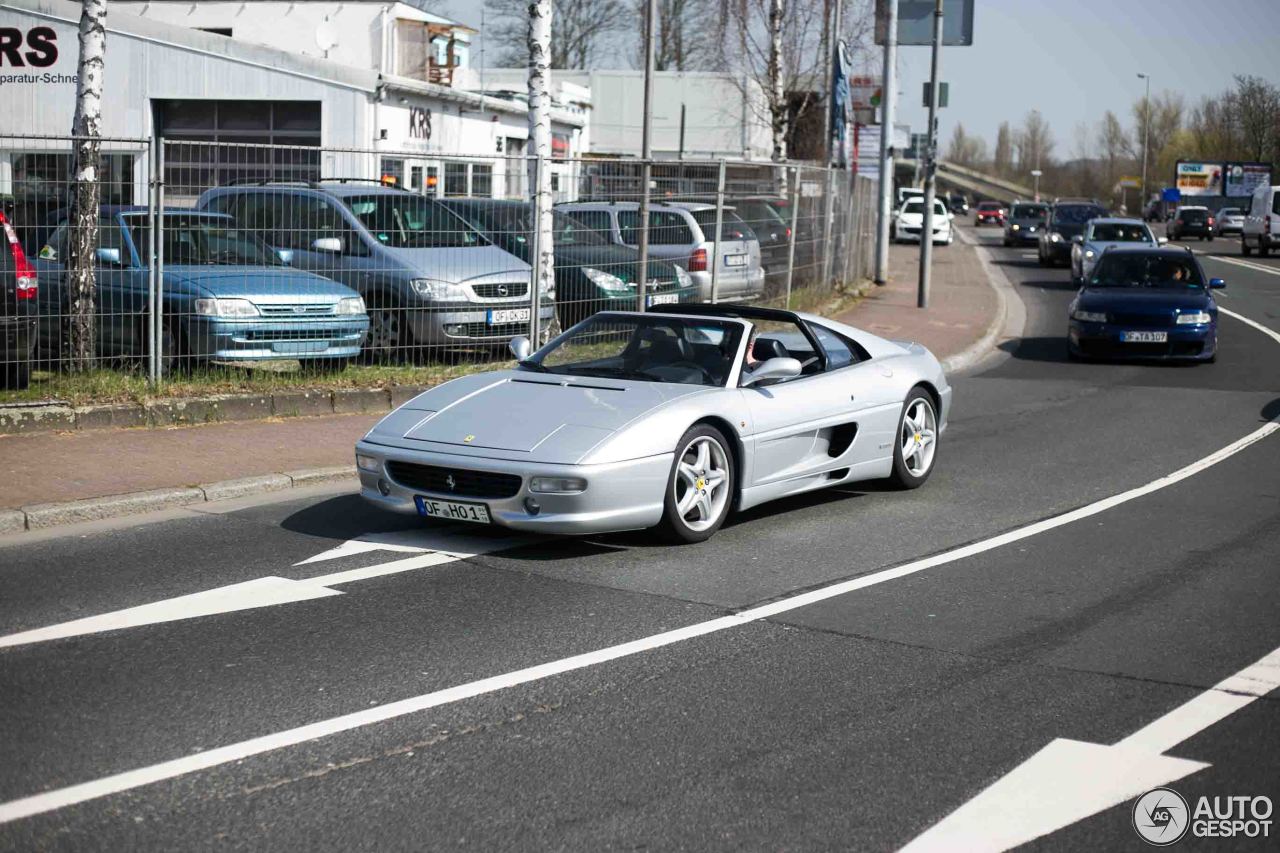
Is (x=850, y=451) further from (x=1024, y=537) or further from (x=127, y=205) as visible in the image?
(x=127, y=205)

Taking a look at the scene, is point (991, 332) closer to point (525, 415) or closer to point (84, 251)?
point (84, 251)

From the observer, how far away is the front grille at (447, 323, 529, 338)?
13.3 meters

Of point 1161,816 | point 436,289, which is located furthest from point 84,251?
point 1161,816

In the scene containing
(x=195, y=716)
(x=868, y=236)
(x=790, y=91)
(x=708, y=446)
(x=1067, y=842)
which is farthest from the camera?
(x=790, y=91)

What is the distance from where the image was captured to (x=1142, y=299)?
1816cm

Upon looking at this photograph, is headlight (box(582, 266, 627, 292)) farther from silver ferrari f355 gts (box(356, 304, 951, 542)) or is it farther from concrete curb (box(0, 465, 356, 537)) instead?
silver ferrari f355 gts (box(356, 304, 951, 542))

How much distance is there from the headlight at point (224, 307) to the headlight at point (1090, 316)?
421 inches

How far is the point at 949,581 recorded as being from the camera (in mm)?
7168

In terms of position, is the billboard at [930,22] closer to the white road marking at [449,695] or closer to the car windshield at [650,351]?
the car windshield at [650,351]

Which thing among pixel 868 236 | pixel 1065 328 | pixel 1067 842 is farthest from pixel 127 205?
pixel 868 236

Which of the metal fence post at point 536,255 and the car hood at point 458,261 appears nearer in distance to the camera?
the car hood at point 458,261

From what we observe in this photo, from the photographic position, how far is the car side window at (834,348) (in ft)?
30.2

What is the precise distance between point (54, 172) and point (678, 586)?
689cm

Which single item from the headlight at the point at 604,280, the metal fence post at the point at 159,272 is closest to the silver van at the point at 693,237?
the headlight at the point at 604,280
